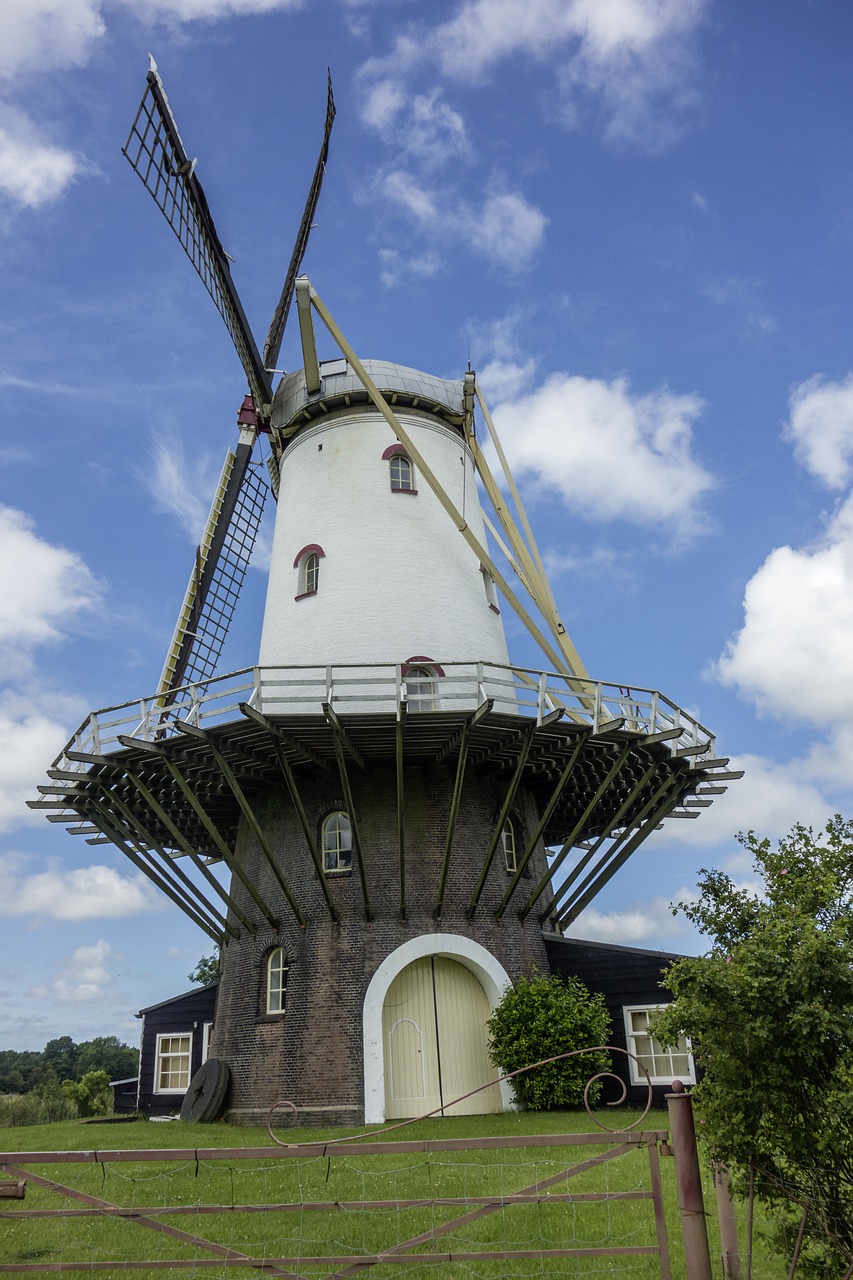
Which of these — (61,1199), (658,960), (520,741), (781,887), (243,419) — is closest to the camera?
(781,887)

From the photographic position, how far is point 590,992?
57.7 ft

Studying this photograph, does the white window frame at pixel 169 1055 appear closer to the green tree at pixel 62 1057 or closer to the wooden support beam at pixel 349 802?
the wooden support beam at pixel 349 802

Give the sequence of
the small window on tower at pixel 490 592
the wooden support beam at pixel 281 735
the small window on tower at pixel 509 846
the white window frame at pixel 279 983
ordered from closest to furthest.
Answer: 1. the wooden support beam at pixel 281 735
2. the white window frame at pixel 279 983
3. the small window on tower at pixel 509 846
4. the small window on tower at pixel 490 592

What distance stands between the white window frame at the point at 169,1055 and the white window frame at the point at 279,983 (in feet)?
19.5

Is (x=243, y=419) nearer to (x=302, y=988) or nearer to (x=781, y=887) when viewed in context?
(x=302, y=988)

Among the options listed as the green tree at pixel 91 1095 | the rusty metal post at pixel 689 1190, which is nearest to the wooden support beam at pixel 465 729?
the rusty metal post at pixel 689 1190

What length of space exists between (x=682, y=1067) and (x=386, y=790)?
6.94 metres

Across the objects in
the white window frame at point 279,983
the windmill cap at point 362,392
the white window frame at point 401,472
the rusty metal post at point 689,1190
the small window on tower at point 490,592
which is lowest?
the rusty metal post at point 689,1190

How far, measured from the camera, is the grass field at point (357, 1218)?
6711 mm

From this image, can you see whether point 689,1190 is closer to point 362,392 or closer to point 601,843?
point 601,843

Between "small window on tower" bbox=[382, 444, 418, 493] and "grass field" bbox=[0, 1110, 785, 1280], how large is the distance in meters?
12.5

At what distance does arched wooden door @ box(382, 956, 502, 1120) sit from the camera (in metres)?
16.2

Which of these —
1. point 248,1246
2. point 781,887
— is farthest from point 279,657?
point 781,887

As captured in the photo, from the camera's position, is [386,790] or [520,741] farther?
[386,790]
